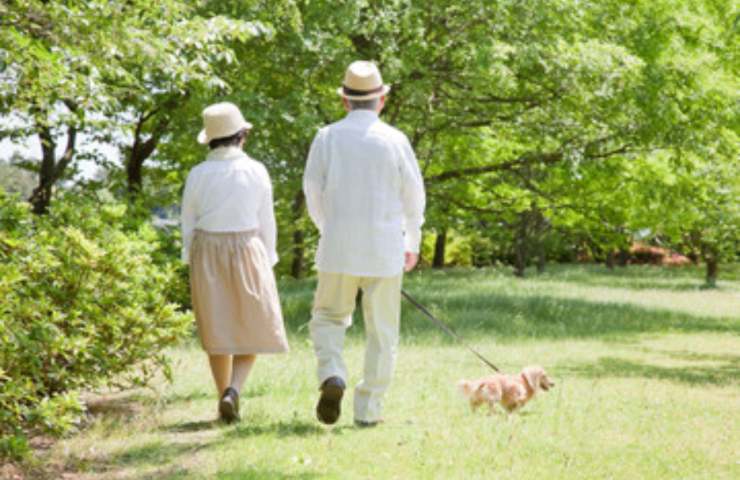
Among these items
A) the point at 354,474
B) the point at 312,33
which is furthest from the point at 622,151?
the point at 354,474

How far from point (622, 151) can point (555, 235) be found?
2372 cm

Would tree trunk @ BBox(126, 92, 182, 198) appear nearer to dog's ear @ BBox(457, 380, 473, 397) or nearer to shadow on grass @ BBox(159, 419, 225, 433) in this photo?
shadow on grass @ BBox(159, 419, 225, 433)

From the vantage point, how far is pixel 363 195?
21.6 feet

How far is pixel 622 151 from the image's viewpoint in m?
17.5

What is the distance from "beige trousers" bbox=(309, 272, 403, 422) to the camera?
668cm

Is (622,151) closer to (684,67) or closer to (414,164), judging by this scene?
(684,67)

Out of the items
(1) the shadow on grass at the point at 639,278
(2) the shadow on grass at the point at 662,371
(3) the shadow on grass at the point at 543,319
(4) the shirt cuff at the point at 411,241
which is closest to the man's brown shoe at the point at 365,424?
(4) the shirt cuff at the point at 411,241

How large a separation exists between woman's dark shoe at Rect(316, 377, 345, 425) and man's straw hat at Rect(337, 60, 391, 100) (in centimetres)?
183

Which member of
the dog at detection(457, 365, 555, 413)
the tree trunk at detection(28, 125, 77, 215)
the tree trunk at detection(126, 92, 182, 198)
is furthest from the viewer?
the tree trunk at detection(28, 125, 77, 215)

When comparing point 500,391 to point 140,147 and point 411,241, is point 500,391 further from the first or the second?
point 140,147

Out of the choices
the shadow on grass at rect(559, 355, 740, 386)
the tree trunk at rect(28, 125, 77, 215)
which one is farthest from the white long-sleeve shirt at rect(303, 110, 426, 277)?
Answer: the tree trunk at rect(28, 125, 77, 215)

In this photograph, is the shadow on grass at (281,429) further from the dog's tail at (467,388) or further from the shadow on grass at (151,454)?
the dog's tail at (467,388)

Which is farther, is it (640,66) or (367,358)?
(640,66)

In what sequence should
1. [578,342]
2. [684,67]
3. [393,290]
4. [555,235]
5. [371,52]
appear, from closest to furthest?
[393,290] < [578,342] < [371,52] < [684,67] < [555,235]
